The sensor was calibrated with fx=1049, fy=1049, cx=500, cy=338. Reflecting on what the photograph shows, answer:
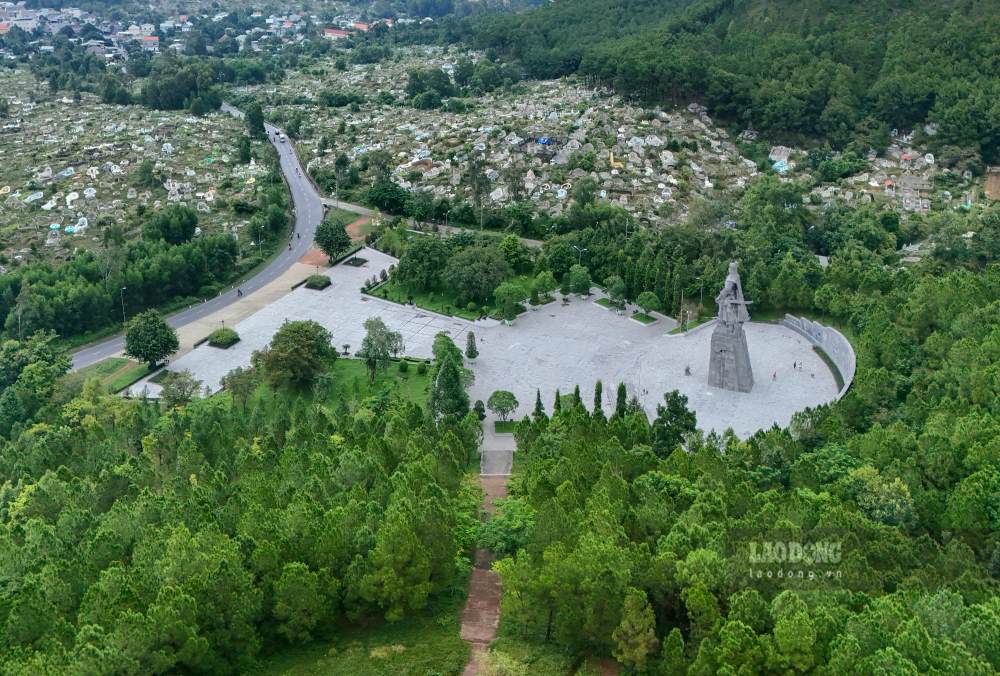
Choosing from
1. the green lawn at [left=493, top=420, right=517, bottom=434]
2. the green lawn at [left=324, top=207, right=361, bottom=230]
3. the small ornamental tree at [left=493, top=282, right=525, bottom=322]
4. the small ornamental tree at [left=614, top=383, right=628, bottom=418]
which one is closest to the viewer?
the small ornamental tree at [left=614, top=383, right=628, bottom=418]

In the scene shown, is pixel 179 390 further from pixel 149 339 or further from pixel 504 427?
pixel 504 427

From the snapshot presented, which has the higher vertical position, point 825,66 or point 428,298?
point 825,66

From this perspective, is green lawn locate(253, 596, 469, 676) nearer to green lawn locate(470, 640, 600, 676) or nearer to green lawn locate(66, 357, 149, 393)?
green lawn locate(470, 640, 600, 676)

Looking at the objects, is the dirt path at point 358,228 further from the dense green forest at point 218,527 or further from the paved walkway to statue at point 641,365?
the dense green forest at point 218,527

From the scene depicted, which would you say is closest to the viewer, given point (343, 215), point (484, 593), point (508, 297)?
point (484, 593)

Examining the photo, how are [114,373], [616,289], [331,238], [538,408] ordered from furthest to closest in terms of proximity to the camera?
[331,238] → [616,289] → [114,373] → [538,408]

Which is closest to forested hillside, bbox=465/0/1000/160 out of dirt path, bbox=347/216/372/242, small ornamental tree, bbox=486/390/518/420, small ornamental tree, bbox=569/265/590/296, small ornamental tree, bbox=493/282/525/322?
dirt path, bbox=347/216/372/242

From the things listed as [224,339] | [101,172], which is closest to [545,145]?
[101,172]
